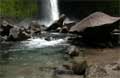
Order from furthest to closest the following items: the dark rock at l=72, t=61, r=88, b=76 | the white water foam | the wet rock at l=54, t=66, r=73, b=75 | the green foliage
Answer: the green foliage → the white water foam → the wet rock at l=54, t=66, r=73, b=75 → the dark rock at l=72, t=61, r=88, b=76

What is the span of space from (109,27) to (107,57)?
3.35 meters

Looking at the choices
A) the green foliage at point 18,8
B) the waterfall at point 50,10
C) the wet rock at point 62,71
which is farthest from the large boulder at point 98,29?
the waterfall at point 50,10

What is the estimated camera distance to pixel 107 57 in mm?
14945

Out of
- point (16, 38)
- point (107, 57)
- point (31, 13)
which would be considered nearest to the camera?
point (107, 57)

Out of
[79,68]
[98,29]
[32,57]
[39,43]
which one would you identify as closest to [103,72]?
[79,68]

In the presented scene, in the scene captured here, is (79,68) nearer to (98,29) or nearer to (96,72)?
(96,72)

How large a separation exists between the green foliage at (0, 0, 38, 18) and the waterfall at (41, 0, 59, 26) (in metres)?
1.29

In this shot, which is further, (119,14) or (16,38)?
(119,14)

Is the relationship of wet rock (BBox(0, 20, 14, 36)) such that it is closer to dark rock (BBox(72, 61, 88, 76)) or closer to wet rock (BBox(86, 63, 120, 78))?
dark rock (BBox(72, 61, 88, 76))

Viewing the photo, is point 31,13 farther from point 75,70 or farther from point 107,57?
point 75,70

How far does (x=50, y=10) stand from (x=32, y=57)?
19.7 metres

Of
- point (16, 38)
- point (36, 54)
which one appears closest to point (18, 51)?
point (36, 54)

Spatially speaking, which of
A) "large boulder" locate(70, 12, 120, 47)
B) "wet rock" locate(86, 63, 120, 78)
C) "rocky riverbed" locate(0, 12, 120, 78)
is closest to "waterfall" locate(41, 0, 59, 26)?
"rocky riverbed" locate(0, 12, 120, 78)

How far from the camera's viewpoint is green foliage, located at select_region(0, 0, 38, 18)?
2873 centimetres
